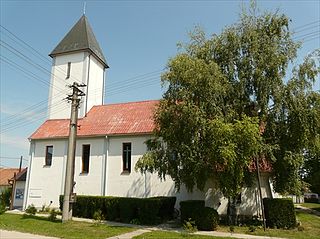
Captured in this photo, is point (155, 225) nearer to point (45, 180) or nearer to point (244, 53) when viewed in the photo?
point (244, 53)

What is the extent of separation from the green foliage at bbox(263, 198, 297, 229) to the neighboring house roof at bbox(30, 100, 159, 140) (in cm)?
984

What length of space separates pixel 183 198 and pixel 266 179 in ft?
17.9

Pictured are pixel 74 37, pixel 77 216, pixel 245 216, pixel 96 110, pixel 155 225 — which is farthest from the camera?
pixel 74 37

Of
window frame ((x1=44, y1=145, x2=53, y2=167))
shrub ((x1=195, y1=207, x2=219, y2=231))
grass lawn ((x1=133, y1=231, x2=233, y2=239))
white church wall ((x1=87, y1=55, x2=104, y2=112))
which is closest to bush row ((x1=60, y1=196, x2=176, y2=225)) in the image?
shrub ((x1=195, y1=207, x2=219, y2=231))

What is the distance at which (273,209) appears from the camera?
1627cm

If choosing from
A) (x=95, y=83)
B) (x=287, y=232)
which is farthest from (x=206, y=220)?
(x=95, y=83)

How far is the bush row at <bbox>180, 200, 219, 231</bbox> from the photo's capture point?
15.7m

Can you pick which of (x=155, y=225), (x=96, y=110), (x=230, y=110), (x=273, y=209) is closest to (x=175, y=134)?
(x=230, y=110)

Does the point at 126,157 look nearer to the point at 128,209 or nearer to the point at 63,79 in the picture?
the point at 128,209

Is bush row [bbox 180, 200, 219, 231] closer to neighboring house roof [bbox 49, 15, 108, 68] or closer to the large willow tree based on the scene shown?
the large willow tree

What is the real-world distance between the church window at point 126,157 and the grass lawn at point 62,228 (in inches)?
254

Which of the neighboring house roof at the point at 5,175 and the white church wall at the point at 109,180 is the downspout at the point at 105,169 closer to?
the white church wall at the point at 109,180

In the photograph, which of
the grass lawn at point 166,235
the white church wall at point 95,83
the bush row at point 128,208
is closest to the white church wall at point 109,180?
the bush row at point 128,208

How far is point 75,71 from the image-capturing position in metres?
28.9
